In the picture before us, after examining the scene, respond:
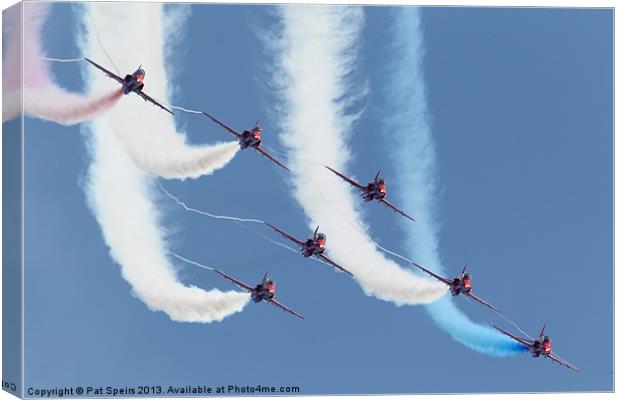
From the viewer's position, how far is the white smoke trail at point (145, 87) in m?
22.8

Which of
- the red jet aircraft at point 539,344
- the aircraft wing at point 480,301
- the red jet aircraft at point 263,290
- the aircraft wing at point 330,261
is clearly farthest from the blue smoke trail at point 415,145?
the red jet aircraft at point 263,290

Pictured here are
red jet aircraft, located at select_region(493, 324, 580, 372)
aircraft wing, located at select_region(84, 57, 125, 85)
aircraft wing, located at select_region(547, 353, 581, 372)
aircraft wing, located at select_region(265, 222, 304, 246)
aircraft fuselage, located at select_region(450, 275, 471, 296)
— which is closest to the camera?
aircraft wing, located at select_region(84, 57, 125, 85)

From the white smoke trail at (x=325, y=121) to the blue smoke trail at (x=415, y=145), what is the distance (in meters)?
0.55

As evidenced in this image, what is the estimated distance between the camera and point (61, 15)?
2270 cm

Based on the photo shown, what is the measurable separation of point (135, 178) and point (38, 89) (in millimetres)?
1765

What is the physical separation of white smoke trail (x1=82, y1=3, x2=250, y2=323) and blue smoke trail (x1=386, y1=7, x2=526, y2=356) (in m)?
2.79

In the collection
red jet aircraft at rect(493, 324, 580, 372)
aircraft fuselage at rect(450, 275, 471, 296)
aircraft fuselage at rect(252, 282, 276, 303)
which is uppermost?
aircraft fuselage at rect(450, 275, 471, 296)

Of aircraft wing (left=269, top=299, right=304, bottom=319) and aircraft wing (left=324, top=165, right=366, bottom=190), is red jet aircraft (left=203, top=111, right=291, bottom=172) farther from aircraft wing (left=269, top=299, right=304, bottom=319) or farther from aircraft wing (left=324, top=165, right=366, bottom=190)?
aircraft wing (left=269, top=299, right=304, bottom=319)

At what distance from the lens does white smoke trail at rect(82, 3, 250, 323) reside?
22734mm

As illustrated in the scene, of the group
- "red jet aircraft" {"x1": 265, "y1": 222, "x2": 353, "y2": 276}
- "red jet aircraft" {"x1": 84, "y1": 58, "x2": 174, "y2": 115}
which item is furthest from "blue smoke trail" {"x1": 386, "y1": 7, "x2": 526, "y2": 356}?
Answer: "red jet aircraft" {"x1": 84, "y1": 58, "x2": 174, "y2": 115}

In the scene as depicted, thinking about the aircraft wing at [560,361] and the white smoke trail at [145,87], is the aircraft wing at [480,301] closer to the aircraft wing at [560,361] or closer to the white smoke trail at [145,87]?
the aircraft wing at [560,361]

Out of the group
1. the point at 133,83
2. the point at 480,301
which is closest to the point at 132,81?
the point at 133,83

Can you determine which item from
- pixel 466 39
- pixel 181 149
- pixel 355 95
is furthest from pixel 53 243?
pixel 466 39

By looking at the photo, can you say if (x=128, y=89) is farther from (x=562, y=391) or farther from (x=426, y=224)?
(x=562, y=391)
